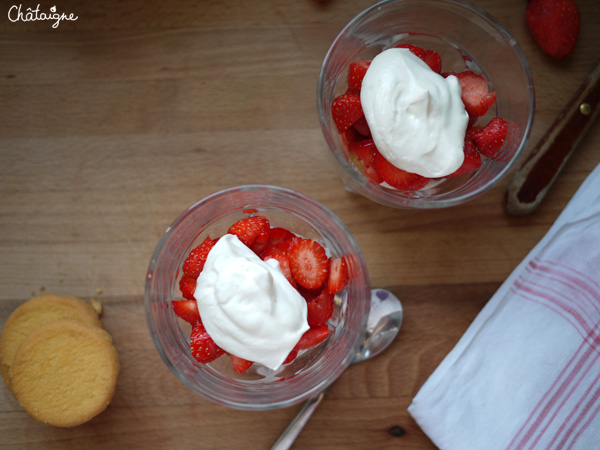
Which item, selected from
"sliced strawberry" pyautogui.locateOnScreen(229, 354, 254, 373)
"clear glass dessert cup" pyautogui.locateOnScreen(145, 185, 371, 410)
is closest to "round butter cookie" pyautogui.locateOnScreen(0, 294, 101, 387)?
"clear glass dessert cup" pyautogui.locateOnScreen(145, 185, 371, 410)

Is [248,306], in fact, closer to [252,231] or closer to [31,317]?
[252,231]

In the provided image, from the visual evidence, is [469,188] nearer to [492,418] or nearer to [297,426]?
[492,418]

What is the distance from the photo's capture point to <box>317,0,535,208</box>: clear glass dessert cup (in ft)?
3.74

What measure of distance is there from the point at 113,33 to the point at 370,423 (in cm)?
119

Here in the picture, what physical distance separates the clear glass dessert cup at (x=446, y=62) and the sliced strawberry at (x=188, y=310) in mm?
432

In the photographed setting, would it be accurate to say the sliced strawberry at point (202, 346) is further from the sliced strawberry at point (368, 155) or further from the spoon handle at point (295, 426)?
the sliced strawberry at point (368, 155)

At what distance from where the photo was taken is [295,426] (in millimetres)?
1274

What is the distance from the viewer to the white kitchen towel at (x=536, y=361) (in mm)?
1217

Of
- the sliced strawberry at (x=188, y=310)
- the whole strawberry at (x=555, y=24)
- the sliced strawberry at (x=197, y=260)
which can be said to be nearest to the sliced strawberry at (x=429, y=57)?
the whole strawberry at (x=555, y=24)

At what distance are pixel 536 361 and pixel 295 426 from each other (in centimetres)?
60

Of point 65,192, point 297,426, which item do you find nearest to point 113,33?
point 65,192

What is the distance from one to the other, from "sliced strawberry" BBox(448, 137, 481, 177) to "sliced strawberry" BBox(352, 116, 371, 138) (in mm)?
206

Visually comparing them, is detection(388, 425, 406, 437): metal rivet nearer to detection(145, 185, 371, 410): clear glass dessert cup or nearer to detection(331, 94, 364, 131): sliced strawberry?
detection(145, 185, 371, 410): clear glass dessert cup

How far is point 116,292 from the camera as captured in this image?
4.30ft
